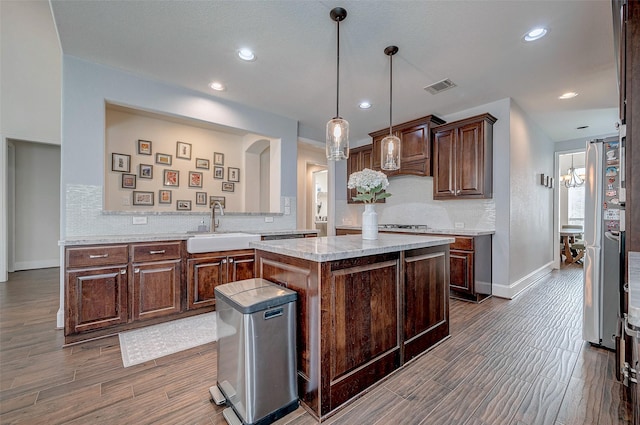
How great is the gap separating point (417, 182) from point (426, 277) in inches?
114

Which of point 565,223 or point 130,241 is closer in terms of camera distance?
point 130,241

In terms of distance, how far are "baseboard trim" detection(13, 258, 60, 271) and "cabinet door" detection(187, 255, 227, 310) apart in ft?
15.2

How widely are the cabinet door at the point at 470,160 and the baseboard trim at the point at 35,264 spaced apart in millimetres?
7517

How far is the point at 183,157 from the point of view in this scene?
4.77 metres

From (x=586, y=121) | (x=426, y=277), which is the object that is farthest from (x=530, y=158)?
(x=426, y=277)

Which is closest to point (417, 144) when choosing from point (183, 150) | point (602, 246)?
point (602, 246)

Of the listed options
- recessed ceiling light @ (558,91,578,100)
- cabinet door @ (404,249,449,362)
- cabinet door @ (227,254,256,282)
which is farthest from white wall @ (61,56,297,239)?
recessed ceiling light @ (558,91,578,100)

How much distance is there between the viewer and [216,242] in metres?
3.02

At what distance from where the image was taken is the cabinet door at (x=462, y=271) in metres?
3.50

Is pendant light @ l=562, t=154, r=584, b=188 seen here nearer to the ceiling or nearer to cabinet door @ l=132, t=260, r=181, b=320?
the ceiling

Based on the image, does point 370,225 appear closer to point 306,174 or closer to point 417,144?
point 417,144

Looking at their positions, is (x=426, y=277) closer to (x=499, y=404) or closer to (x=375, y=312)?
(x=375, y=312)

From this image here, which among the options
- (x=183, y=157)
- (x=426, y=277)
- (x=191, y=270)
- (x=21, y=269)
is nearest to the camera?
(x=426, y=277)

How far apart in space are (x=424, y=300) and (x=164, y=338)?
2.32 m
